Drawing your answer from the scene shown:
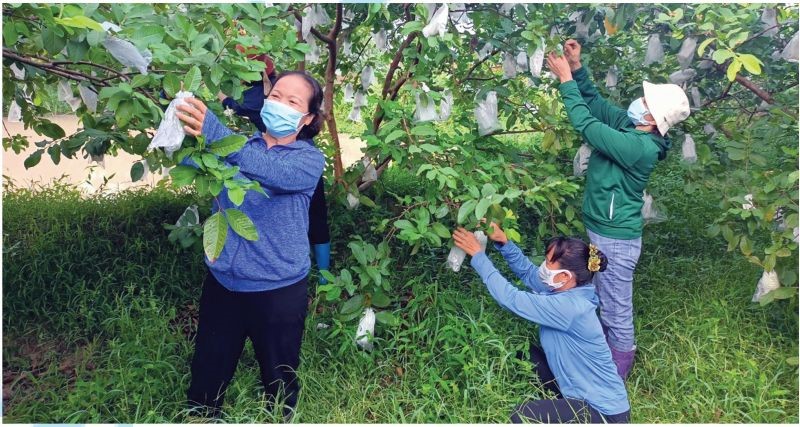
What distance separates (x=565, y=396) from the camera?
2090 millimetres

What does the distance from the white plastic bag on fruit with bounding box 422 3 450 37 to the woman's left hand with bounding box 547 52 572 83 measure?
16.4 inches

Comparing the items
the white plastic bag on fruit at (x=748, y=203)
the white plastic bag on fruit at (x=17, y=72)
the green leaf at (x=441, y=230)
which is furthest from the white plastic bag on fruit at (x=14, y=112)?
the white plastic bag on fruit at (x=748, y=203)

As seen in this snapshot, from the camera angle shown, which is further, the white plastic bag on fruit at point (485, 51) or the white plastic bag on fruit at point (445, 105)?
the white plastic bag on fruit at point (485, 51)

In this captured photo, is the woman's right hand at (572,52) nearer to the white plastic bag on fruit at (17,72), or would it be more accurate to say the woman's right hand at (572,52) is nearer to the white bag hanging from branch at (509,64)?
the white bag hanging from branch at (509,64)

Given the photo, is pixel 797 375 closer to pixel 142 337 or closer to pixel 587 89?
pixel 587 89

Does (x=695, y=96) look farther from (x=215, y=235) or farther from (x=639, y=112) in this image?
(x=215, y=235)

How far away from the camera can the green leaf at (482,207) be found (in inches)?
73.4

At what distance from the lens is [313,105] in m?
1.81

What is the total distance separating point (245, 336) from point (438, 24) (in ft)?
3.59

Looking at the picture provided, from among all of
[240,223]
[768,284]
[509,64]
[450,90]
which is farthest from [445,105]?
[768,284]

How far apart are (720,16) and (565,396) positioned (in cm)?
129

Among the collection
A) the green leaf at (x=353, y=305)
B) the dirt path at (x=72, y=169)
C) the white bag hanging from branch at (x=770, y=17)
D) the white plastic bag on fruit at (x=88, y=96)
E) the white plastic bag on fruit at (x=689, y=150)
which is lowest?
the dirt path at (x=72, y=169)

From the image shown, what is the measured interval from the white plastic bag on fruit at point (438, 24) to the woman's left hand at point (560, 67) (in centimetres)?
42

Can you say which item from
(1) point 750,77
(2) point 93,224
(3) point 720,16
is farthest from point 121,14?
(1) point 750,77
